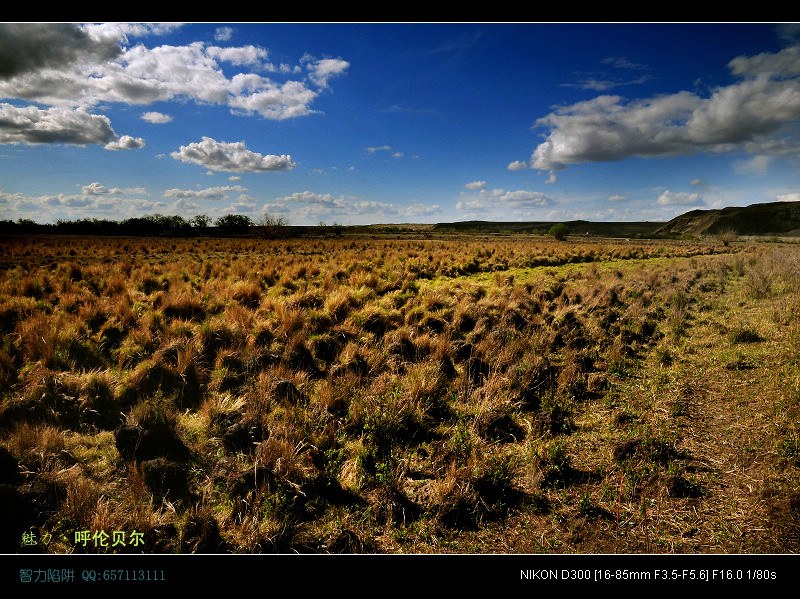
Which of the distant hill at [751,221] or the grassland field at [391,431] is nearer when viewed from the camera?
the grassland field at [391,431]

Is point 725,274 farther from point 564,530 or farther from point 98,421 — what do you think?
point 98,421

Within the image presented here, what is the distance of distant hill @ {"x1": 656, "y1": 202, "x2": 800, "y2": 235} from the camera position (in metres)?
126

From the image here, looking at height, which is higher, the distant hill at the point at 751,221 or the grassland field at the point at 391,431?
the distant hill at the point at 751,221

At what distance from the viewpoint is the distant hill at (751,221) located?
126 meters

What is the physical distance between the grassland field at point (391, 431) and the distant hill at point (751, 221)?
141762mm

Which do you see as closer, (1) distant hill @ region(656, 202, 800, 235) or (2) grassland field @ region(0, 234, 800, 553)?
(2) grassland field @ region(0, 234, 800, 553)

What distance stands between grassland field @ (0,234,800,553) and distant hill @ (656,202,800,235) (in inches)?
5581

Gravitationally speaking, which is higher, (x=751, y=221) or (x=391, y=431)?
(x=751, y=221)

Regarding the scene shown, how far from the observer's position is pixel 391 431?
486cm

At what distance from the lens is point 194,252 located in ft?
93.2

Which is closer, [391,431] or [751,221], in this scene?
[391,431]

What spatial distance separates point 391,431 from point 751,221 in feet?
608
